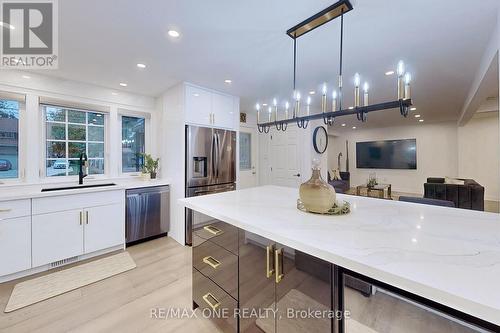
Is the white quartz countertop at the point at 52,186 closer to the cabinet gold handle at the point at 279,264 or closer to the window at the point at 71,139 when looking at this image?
the window at the point at 71,139

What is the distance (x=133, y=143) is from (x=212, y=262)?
3051mm

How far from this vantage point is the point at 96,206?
109 inches

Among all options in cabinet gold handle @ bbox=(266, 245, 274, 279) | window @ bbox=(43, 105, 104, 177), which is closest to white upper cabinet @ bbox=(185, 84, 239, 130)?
window @ bbox=(43, 105, 104, 177)

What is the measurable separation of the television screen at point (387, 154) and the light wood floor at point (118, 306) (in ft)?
26.6

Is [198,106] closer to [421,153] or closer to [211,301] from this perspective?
[211,301]

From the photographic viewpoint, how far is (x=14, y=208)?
2.21 meters

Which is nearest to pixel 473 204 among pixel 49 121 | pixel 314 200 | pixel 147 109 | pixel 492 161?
pixel 492 161

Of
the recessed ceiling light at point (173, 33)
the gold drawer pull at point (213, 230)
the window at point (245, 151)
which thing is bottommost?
the gold drawer pull at point (213, 230)

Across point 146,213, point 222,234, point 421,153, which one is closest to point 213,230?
point 222,234

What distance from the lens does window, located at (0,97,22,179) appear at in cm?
266

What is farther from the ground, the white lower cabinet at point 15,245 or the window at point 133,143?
the window at point 133,143

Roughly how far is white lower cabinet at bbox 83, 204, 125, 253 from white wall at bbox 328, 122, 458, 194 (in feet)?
28.4

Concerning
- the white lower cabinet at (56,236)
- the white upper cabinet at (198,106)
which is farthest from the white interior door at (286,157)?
the white lower cabinet at (56,236)

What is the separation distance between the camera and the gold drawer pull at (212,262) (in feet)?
5.01
